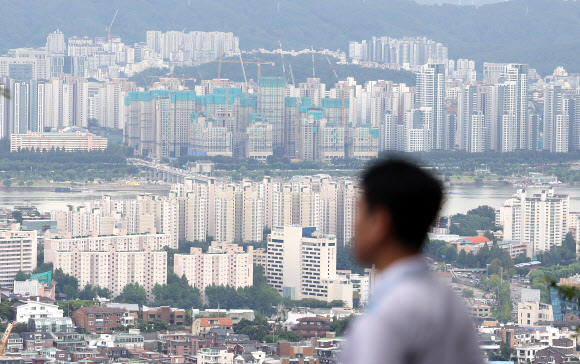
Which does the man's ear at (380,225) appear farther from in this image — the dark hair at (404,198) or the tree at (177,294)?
the tree at (177,294)

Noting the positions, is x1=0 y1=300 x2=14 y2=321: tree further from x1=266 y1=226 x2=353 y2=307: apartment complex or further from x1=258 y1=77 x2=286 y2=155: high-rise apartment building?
x1=258 y1=77 x2=286 y2=155: high-rise apartment building

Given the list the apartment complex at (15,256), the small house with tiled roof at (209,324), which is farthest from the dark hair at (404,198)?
the apartment complex at (15,256)

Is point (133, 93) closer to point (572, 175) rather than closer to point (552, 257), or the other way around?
point (572, 175)

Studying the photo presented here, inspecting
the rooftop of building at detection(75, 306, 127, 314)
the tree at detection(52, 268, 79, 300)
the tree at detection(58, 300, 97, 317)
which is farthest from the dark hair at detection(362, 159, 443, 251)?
the tree at detection(52, 268, 79, 300)

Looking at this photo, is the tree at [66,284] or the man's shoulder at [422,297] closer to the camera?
the man's shoulder at [422,297]

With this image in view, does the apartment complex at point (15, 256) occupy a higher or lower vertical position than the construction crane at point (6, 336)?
higher

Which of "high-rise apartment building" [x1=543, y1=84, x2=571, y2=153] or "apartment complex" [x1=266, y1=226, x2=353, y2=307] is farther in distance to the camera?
"high-rise apartment building" [x1=543, y1=84, x2=571, y2=153]

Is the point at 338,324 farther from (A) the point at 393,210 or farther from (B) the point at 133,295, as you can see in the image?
(A) the point at 393,210

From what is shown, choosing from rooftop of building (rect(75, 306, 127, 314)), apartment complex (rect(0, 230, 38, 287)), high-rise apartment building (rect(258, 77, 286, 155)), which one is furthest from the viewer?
high-rise apartment building (rect(258, 77, 286, 155))
